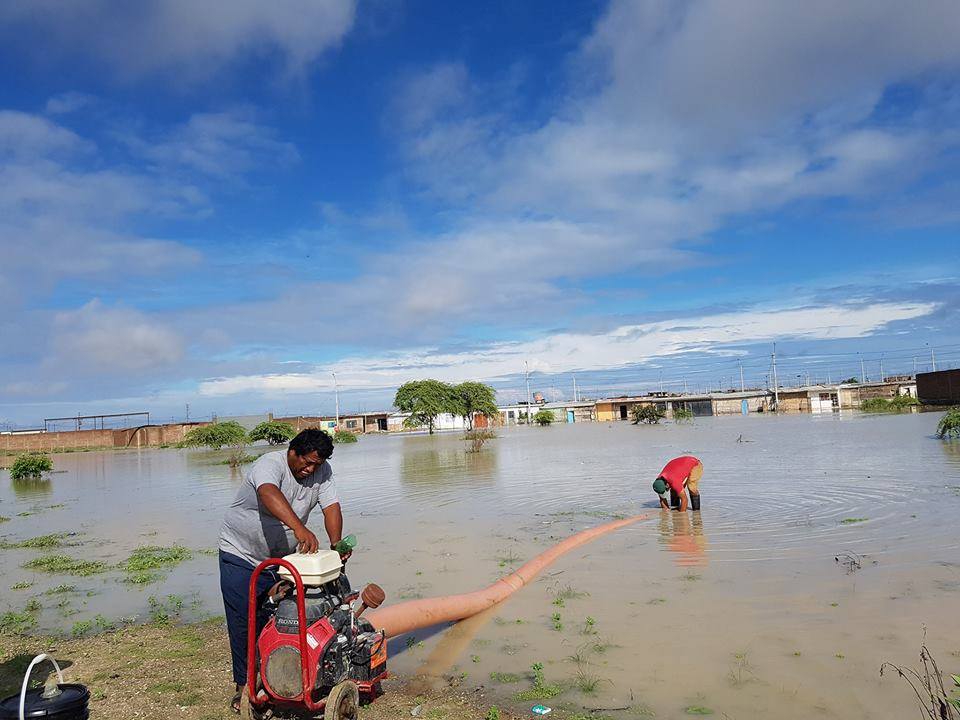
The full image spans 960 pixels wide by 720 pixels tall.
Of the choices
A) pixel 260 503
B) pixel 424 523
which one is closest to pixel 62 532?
pixel 424 523

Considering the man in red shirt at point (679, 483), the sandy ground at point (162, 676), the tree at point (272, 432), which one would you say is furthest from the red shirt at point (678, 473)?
the tree at point (272, 432)

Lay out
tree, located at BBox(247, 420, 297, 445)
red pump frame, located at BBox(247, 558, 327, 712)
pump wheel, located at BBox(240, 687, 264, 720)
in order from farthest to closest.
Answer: tree, located at BBox(247, 420, 297, 445) < pump wheel, located at BBox(240, 687, 264, 720) < red pump frame, located at BBox(247, 558, 327, 712)

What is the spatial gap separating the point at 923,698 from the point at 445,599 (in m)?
3.56

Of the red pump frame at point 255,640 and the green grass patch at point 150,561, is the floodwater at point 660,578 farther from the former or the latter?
the red pump frame at point 255,640

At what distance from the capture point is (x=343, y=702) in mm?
3844

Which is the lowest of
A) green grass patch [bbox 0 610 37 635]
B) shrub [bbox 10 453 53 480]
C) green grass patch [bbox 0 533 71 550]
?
green grass patch [bbox 0 610 37 635]

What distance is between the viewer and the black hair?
13.8ft

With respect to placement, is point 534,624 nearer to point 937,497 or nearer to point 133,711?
point 133,711

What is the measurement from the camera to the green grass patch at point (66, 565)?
31.3 feet

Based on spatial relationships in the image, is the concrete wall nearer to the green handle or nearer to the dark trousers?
the dark trousers

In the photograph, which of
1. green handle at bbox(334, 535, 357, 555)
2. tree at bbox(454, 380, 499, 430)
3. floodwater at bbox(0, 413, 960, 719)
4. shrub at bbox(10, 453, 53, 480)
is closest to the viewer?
green handle at bbox(334, 535, 357, 555)

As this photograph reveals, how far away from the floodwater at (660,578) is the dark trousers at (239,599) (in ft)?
4.85

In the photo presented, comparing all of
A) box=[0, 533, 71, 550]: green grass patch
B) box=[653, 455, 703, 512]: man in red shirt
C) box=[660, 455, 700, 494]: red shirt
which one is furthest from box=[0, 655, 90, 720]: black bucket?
box=[0, 533, 71, 550]: green grass patch

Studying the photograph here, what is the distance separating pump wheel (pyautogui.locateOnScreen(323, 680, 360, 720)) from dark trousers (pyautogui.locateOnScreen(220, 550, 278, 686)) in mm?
721
